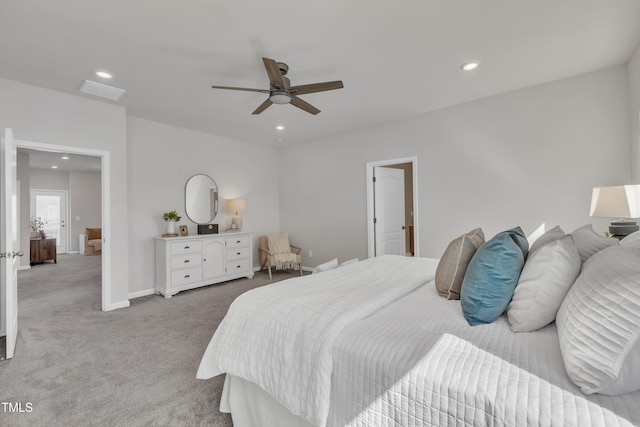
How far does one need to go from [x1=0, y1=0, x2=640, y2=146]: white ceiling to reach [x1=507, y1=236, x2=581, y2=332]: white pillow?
181 cm

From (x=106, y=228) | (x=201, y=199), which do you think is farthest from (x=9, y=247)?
(x=201, y=199)

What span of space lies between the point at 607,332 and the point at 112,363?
311 cm

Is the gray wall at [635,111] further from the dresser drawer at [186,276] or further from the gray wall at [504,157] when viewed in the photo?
the dresser drawer at [186,276]

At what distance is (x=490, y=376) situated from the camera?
0.91 metres

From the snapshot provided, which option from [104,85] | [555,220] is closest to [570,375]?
[555,220]

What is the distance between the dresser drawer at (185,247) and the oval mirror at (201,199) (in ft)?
1.98

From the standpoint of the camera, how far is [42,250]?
6.96m

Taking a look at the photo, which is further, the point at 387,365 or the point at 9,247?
the point at 9,247

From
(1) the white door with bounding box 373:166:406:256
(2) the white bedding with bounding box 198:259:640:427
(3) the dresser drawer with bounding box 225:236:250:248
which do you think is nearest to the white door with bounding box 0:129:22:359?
(3) the dresser drawer with bounding box 225:236:250:248

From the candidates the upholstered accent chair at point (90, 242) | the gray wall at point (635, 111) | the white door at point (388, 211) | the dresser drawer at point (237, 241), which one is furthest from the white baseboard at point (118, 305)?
the gray wall at point (635, 111)

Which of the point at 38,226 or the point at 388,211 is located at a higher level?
the point at 388,211

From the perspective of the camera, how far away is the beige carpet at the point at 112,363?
180 centimetres

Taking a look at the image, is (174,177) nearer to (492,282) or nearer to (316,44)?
(316,44)

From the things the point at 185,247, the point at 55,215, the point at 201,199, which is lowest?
the point at 185,247
